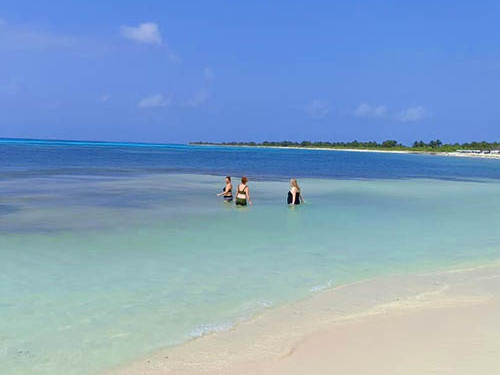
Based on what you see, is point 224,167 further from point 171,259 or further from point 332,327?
point 332,327

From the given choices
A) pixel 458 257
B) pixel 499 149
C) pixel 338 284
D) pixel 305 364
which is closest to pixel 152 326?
pixel 305 364

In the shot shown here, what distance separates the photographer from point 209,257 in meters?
11.5

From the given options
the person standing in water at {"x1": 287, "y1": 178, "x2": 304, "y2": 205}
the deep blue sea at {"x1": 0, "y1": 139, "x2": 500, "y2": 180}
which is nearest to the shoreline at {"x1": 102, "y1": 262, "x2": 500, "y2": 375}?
the person standing in water at {"x1": 287, "y1": 178, "x2": 304, "y2": 205}

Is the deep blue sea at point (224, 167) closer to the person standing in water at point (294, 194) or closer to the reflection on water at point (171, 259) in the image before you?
the person standing in water at point (294, 194)

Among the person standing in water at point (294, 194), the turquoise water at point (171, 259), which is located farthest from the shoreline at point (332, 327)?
the person standing in water at point (294, 194)

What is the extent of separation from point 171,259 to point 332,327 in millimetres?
4947

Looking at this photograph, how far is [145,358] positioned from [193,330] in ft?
3.31

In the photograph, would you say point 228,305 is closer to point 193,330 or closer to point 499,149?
point 193,330

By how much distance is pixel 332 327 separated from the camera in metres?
7.13

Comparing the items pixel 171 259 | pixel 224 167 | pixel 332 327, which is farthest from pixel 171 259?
pixel 224 167

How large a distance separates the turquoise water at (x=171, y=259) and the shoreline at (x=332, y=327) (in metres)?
0.35

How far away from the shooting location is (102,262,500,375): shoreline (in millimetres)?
5879

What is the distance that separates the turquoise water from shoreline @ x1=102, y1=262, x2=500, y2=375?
352 mm

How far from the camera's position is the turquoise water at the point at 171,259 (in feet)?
22.5
